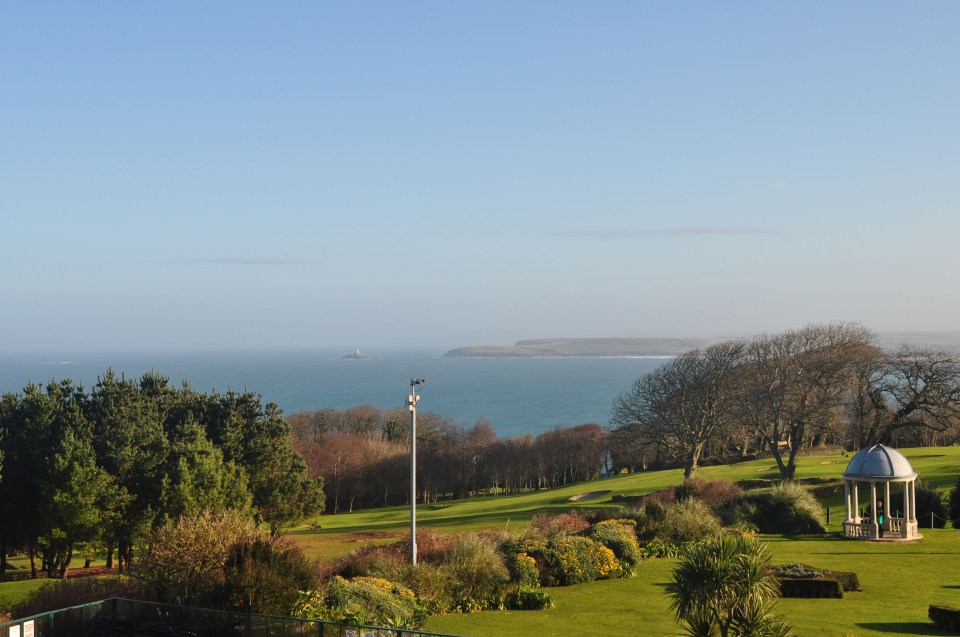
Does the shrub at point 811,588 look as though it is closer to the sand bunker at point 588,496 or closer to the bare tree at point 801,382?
the bare tree at point 801,382

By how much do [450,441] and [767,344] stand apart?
122 feet

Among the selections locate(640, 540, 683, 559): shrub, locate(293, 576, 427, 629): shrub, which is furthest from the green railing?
locate(640, 540, 683, 559): shrub

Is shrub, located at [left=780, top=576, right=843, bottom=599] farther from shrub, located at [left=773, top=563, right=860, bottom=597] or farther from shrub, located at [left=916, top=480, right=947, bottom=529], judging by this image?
shrub, located at [left=916, top=480, right=947, bottom=529]

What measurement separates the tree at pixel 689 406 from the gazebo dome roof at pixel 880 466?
79.1 ft

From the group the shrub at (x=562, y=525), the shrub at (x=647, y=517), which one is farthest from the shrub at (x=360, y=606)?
the shrub at (x=647, y=517)

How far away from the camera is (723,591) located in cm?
1936

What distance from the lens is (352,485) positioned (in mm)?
84438

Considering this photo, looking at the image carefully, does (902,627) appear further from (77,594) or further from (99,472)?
(99,472)

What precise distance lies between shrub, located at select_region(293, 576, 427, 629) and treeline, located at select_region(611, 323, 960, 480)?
39.8 m

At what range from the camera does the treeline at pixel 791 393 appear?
64.0 metres

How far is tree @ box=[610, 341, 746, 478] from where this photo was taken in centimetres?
6806

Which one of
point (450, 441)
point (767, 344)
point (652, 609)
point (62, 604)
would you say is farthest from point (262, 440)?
point (450, 441)

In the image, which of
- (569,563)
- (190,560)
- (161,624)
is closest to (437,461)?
(569,563)

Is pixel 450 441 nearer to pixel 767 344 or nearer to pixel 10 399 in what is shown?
pixel 767 344
